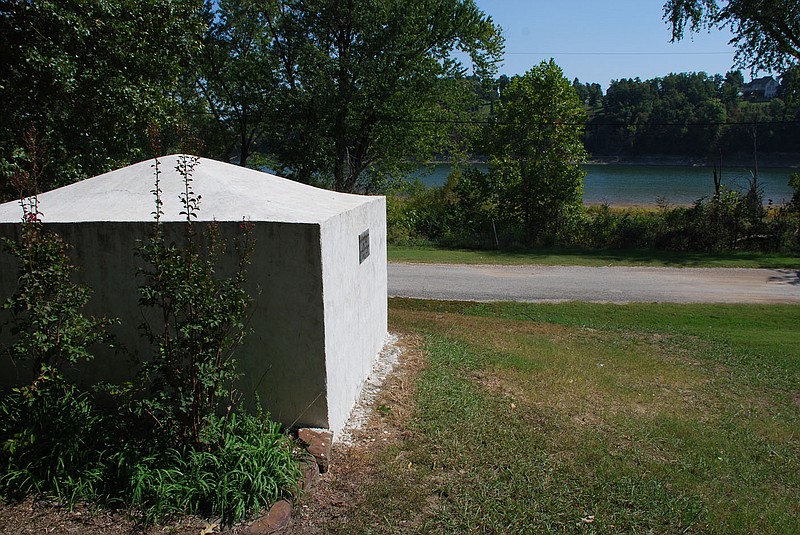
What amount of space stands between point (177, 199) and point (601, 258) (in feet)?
55.8

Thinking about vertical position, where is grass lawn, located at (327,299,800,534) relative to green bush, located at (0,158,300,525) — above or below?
below

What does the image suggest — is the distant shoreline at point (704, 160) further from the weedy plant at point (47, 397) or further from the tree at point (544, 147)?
the weedy plant at point (47, 397)

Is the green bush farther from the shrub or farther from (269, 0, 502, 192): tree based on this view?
(269, 0, 502, 192): tree

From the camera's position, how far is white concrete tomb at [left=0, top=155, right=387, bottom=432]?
484 centimetres

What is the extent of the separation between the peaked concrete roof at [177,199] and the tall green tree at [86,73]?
3200 mm

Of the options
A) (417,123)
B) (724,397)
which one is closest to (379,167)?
(417,123)

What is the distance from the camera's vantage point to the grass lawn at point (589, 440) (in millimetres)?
4234

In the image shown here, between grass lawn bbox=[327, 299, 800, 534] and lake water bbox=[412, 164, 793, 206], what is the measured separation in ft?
99.0

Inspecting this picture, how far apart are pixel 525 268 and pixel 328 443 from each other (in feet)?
45.8

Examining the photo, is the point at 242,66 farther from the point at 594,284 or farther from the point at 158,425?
the point at 158,425

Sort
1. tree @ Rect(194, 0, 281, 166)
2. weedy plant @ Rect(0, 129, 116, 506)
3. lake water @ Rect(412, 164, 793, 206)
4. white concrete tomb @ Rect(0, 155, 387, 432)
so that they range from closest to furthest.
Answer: weedy plant @ Rect(0, 129, 116, 506) < white concrete tomb @ Rect(0, 155, 387, 432) < tree @ Rect(194, 0, 281, 166) < lake water @ Rect(412, 164, 793, 206)

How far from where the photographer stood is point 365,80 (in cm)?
2228

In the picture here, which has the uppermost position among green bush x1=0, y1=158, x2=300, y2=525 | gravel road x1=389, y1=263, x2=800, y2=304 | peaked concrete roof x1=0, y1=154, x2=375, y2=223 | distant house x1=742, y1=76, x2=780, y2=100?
distant house x1=742, y1=76, x2=780, y2=100

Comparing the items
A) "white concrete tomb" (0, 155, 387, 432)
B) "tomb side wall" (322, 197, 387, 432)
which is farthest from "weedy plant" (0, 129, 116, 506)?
"tomb side wall" (322, 197, 387, 432)
